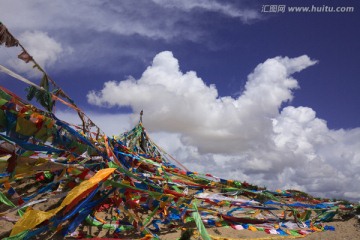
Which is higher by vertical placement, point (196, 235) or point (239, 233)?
point (239, 233)

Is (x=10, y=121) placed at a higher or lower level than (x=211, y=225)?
higher

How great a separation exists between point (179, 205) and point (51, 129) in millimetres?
3572

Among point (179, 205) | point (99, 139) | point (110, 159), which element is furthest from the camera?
point (99, 139)

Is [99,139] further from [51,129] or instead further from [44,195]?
[51,129]

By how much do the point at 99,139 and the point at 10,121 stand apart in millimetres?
4644

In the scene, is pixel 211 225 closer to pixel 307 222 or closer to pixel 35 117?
pixel 307 222

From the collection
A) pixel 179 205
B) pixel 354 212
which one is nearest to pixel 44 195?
pixel 179 205

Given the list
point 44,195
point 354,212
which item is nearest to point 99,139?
point 44,195

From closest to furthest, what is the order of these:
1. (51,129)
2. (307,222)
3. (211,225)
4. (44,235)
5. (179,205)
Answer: (51,129) → (44,235) → (179,205) → (211,225) → (307,222)

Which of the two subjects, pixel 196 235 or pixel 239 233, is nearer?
pixel 196 235

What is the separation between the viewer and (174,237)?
7.67m

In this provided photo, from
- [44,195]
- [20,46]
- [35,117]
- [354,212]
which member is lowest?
[44,195]

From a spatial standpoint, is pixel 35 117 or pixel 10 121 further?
pixel 35 117

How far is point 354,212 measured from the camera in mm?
11641
